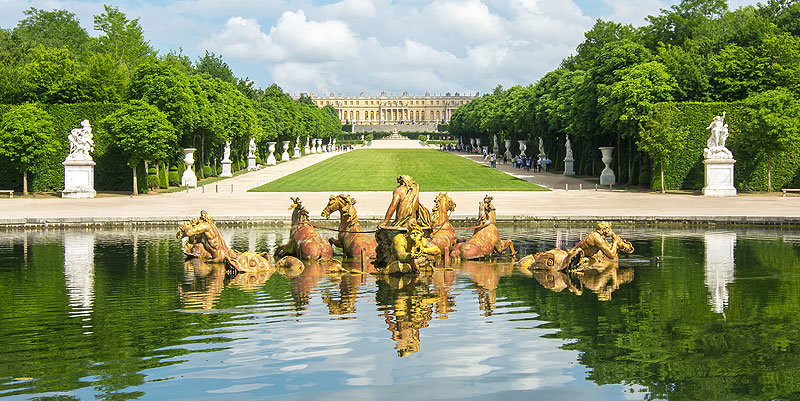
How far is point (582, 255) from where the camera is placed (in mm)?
17562

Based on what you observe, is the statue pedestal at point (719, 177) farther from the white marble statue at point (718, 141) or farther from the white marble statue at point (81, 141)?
→ the white marble statue at point (81, 141)

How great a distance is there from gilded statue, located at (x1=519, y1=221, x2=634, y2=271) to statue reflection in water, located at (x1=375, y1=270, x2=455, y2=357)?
184 cm

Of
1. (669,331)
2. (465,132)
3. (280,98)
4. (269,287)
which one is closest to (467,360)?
(669,331)

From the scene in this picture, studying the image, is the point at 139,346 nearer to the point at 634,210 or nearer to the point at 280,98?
the point at 634,210

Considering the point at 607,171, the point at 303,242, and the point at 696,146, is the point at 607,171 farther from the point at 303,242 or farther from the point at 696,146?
the point at 303,242

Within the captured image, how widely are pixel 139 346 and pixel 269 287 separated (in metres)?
4.72

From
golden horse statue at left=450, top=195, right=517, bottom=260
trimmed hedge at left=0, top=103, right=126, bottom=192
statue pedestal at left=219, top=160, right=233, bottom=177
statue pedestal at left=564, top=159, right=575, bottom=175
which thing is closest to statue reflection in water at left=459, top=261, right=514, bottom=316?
golden horse statue at left=450, top=195, right=517, bottom=260

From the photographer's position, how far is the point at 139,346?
11188 millimetres

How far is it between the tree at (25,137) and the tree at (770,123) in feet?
104

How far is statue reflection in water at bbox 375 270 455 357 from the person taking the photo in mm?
11758

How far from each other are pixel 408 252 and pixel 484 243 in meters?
3.11

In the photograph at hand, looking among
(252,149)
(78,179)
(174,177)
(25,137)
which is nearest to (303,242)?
(78,179)

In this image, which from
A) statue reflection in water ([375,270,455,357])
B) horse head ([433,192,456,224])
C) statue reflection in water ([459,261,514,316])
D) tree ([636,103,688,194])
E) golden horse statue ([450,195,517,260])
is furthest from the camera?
tree ([636,103,688,194])

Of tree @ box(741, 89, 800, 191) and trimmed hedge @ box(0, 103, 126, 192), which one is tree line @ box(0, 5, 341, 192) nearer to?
trimmed hedge @ box(0, 103, 126, 192)
